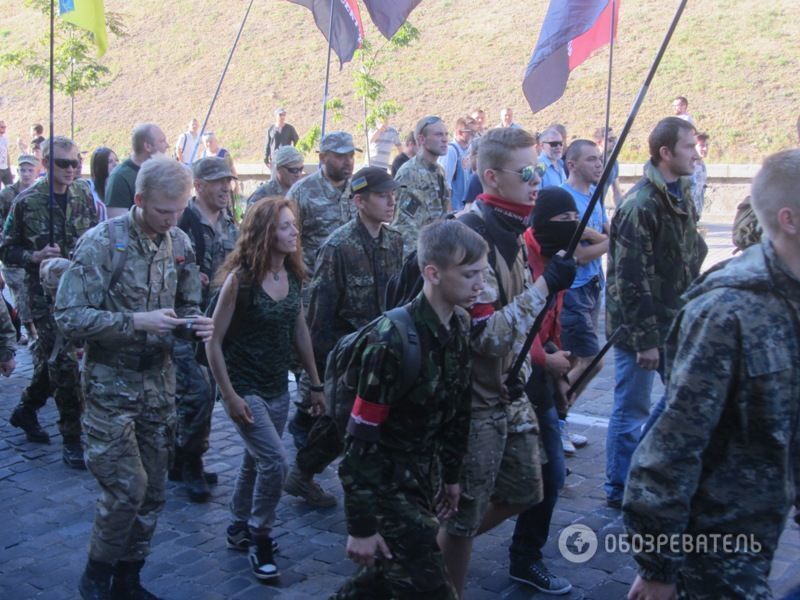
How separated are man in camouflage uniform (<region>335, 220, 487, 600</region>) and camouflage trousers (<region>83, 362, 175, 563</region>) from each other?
4.28 ft

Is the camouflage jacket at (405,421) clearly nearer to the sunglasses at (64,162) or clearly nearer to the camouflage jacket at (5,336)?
the camouflage jacket at (5,336)

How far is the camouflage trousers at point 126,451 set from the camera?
169 inches

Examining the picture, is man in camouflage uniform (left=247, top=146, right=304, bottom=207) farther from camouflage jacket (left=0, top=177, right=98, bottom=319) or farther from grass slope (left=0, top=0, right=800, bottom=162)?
grass slope (left=0, top=0, right=800, bottom=162)

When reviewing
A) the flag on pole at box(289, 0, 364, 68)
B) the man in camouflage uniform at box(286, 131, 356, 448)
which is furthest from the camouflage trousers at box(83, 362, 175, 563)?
the flag on pole at box(289, 0, 364, 68)

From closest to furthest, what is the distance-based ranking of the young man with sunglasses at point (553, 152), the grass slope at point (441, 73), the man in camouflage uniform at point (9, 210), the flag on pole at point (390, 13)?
the man in camouflage uniform at point (9, 210)
the flag on pole at point (390, 13)
the young man with sunglasses at point (553, 152)
the grass slope at point (441, 73)

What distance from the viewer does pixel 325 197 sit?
24.0 ft

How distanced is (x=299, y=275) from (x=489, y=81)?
2959 centimetres

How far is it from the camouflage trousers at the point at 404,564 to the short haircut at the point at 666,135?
2944mm

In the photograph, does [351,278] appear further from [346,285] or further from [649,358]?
[649,358]

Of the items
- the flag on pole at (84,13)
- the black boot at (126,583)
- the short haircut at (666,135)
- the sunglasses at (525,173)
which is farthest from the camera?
the flag on pole at (84,13)

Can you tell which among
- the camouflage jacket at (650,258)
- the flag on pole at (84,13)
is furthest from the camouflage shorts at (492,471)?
the flag on pole at (84,13)

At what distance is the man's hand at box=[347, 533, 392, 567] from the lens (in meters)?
3.33

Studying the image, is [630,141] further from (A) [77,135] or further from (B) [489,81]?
(A) [77,135]

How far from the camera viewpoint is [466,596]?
4.60m
